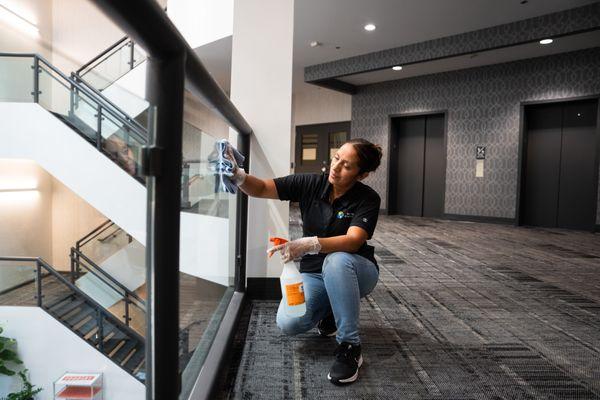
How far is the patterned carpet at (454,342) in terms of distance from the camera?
3.69ft

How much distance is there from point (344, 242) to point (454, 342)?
664 mm

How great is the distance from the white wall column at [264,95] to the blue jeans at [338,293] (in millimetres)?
553

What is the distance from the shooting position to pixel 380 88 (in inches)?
284

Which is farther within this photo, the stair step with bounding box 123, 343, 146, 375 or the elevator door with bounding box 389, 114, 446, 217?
the elevator door with bounding box 389, 114, 446, 217

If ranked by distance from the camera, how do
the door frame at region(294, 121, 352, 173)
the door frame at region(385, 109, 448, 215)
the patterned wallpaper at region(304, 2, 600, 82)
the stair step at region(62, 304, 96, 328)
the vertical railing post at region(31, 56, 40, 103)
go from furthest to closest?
the door frame at region(294, 121, 352, 173) → the door frame at region(385, 109, 448, 215) → the stair step at region(62, 304, 96, 328) → the vertical railing post at region(31, 56, 40, 103) → the patterned wallpaper at region(304, 2, 600, 82)

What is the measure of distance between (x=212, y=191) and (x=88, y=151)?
378 centimetres

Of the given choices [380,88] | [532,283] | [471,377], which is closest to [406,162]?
[380,88]

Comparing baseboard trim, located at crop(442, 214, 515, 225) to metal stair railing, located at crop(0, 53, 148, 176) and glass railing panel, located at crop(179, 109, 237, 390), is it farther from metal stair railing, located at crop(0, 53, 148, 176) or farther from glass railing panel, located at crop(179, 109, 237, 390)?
glass railing panel, located at crop(179, 109, 237, 390)

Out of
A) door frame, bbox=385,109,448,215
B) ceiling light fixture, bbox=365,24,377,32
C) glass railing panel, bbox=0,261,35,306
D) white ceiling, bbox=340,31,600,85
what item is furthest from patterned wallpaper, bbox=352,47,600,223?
glass railing panel, bbox=0,261,35,306

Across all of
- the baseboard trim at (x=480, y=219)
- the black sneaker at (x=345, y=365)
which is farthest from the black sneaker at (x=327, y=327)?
the baseboard trim at (x=480, y=219)

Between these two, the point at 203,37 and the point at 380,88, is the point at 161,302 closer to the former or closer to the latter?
the point at 203,37

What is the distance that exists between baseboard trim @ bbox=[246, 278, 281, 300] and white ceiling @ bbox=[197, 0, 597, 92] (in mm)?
3652

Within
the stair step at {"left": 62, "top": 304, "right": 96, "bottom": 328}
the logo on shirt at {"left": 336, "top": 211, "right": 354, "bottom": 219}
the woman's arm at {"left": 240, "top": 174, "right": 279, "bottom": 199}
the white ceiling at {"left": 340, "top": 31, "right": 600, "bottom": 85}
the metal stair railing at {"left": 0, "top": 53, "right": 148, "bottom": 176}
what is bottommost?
the stair step at {"left": 62, "top": 304, "right": 96, "bottom": 328}

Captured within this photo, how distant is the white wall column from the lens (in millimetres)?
1886
